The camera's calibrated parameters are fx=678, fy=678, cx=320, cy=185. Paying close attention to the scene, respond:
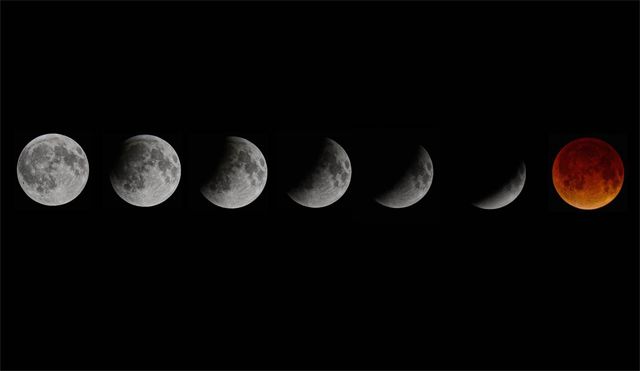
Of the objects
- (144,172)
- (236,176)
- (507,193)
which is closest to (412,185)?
(507,193)

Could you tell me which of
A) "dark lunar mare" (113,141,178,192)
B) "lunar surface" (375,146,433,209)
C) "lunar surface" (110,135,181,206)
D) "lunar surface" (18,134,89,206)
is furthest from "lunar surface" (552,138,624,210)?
"lunar surface" (18,134,89,206)

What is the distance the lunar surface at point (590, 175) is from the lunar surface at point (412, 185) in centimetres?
242

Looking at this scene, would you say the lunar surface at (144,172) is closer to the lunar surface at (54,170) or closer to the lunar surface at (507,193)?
the lunar surface at (54,170)

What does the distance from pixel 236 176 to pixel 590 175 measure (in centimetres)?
615

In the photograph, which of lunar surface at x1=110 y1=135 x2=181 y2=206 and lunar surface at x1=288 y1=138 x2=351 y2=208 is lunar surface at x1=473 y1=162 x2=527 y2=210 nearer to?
lunar surface at x1=288 y1=138 x2=351 y2=208

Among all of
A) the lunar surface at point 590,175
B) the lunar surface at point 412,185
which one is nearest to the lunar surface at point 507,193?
the lunar surface at point 590,175

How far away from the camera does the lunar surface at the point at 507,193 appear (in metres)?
12.2

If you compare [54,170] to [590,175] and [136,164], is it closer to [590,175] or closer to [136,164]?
[136,164]

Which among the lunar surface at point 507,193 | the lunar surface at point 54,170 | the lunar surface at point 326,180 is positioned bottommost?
the lunar surface at point 54,170

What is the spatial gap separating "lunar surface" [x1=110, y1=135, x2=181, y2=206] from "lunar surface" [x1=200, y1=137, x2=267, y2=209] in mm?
664

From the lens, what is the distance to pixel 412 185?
11875mm

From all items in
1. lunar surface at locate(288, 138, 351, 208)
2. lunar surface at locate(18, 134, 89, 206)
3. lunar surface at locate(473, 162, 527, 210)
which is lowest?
lunar surface at locate(18, 134, 89, 206)

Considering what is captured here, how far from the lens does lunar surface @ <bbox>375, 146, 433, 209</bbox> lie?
1185 centimetres

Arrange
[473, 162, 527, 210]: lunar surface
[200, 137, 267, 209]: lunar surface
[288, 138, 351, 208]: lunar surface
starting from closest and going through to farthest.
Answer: [200, 137, 267, 209]: lunar surface, [288, 138, 351, 208]: lunar surface, [473, 162, 527, 210]: lunar surface
